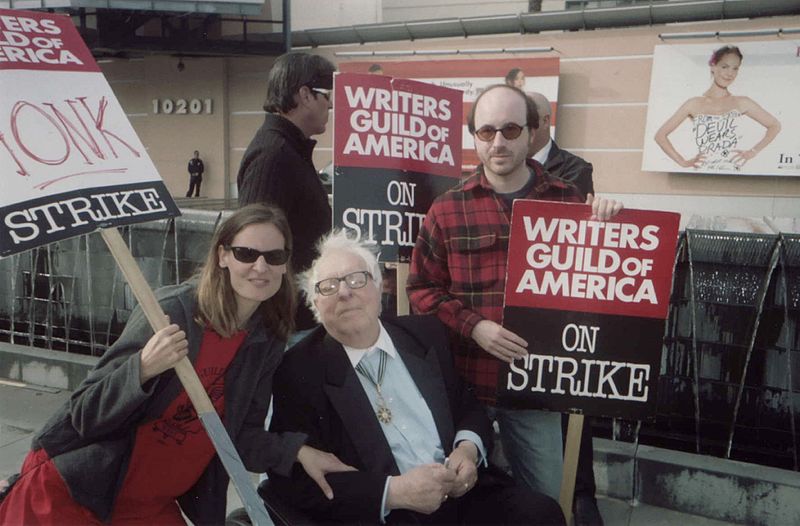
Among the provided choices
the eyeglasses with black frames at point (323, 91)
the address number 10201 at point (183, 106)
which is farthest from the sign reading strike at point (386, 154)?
the address number 10201 at point (183, 106)

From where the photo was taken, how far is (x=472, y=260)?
2.44 m

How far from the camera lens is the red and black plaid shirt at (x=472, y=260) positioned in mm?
2412

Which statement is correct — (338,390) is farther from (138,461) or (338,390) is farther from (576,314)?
(576,314)

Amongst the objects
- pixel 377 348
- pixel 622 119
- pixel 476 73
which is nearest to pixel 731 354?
pixel 377 348

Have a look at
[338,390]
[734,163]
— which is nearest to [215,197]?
[734,163]

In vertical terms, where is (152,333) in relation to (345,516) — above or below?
above

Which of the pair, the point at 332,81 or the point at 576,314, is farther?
the point at 332,81

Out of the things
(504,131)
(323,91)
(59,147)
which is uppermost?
(323,91)

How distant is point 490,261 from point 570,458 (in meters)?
0.74

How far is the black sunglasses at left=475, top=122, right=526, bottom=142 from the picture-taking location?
2.34 meters

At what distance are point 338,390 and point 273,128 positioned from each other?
4.39ft

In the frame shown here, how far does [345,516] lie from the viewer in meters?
1.87

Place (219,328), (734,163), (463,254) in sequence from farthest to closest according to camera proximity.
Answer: (734,163)
(463,254)
(219,328)

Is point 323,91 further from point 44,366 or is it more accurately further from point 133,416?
point 44,366
